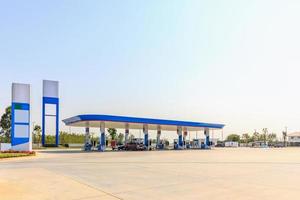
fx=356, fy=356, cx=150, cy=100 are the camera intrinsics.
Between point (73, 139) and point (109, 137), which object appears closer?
point (73, 139)

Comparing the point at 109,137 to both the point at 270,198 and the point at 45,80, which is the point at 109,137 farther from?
the point at 270,198

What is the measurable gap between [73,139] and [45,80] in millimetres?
39664

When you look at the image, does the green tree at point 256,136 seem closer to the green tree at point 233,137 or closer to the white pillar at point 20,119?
the green tree at point 233,137

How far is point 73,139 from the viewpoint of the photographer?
89375 millimetres

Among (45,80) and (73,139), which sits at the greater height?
(45,80)

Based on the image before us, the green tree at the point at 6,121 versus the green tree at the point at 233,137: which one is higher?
the green tree at the point at 6,121

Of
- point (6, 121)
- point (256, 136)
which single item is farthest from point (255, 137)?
point (6, 121)

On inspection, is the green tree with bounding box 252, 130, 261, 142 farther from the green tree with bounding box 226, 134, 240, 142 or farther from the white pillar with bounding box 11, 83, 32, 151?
the white pillar with bounding box 11, 83, 32, 151

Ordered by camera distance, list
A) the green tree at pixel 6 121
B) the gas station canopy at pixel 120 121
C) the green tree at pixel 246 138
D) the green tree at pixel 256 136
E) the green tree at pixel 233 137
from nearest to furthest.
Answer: the gas station canopy at pixel 120 121, the green tree at pixel 6 121, the green tree at pixel 233 137, the green tree at pixel 246 138, the green tree at pixel 256 136

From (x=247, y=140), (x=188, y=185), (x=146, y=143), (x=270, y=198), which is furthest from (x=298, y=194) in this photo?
(x=247, y=140)

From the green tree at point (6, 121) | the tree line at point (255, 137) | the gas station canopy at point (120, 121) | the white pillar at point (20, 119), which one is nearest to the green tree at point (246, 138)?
the tree line at point (255, 137)

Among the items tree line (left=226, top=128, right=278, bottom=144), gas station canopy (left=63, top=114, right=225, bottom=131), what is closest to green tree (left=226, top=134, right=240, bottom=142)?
tree line (left=226, top=128, right=278, bottom=144)

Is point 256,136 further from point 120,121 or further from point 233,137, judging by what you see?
point 120,121

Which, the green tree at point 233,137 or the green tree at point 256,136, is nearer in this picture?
the green tree at point 233,137
